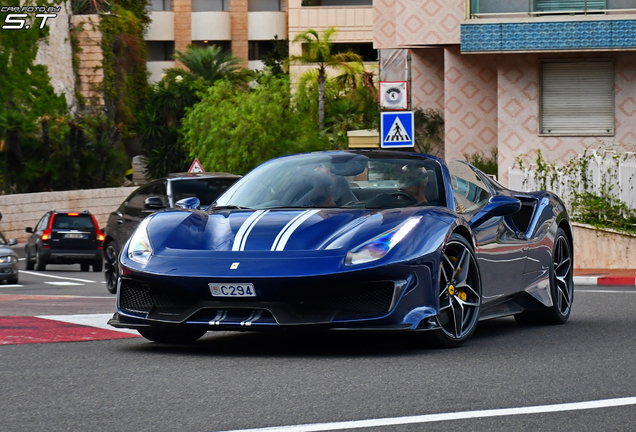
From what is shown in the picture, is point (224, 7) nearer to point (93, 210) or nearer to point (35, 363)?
point (93, 210)

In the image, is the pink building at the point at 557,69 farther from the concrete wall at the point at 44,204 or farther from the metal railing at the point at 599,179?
the concrete wall at the point at 44,204

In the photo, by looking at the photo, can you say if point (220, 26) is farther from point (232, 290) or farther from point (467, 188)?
point (232, 290)

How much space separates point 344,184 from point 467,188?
3.33 ft

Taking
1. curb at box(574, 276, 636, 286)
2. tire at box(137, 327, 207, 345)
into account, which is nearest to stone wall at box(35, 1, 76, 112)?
curb at box(574, 276, 636, 286)

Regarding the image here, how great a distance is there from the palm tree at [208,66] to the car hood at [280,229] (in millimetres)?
57117

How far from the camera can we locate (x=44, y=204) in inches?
1719

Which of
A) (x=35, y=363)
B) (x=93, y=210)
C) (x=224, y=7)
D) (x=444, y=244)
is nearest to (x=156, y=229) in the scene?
(x=35, y=363)

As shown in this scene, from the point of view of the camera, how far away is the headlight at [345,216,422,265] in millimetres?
6773

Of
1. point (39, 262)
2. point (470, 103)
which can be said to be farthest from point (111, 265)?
point (470, 103)

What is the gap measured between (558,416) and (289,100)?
44.9 meters

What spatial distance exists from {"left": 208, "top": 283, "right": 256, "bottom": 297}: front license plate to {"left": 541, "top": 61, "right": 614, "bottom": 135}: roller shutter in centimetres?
1915

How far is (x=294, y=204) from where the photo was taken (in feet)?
25.8

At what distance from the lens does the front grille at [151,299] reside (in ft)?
22.9

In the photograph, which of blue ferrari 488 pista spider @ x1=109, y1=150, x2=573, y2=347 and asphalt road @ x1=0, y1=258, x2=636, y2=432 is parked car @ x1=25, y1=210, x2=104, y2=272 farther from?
asphalt road @ x1=0, y1=258, x2=636, y2=432
